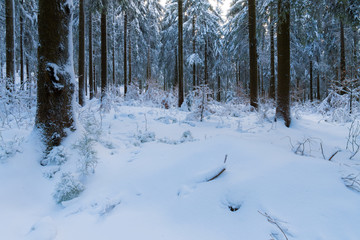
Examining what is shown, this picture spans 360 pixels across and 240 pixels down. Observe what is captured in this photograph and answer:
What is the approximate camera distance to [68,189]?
7.88ft

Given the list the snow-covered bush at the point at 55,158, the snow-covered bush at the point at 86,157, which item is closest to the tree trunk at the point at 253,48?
the snow-covered bush at the point at 86,157

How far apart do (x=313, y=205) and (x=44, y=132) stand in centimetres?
383

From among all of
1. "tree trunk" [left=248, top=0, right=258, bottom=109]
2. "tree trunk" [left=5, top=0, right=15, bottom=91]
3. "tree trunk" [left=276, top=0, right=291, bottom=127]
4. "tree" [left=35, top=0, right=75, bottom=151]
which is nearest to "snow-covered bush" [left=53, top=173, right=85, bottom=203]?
"tree" [left=35, top=0, right=75, bottom=151]

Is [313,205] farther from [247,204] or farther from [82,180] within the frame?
[82,180]

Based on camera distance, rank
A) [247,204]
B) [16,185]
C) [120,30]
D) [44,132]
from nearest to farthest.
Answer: [247,204] < [16,185] < [44,132] < [120,30]

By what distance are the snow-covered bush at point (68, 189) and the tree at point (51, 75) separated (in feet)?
3.38

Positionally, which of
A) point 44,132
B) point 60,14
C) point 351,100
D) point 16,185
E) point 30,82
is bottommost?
point 16,185

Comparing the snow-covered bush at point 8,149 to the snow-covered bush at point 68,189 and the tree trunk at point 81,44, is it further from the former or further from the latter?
the tree trunk at point 81,44

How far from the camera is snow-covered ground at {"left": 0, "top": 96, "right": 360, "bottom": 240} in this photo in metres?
1.72

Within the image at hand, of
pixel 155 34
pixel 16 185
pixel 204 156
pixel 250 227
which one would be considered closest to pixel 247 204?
pixel 250 227

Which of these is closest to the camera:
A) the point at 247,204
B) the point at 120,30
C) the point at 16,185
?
the point at 247,204

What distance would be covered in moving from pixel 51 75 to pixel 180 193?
2.91 meters

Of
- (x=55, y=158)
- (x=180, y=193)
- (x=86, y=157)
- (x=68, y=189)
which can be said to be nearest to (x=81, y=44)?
(x=55, y=158)

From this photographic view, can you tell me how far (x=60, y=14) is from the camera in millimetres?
3332
